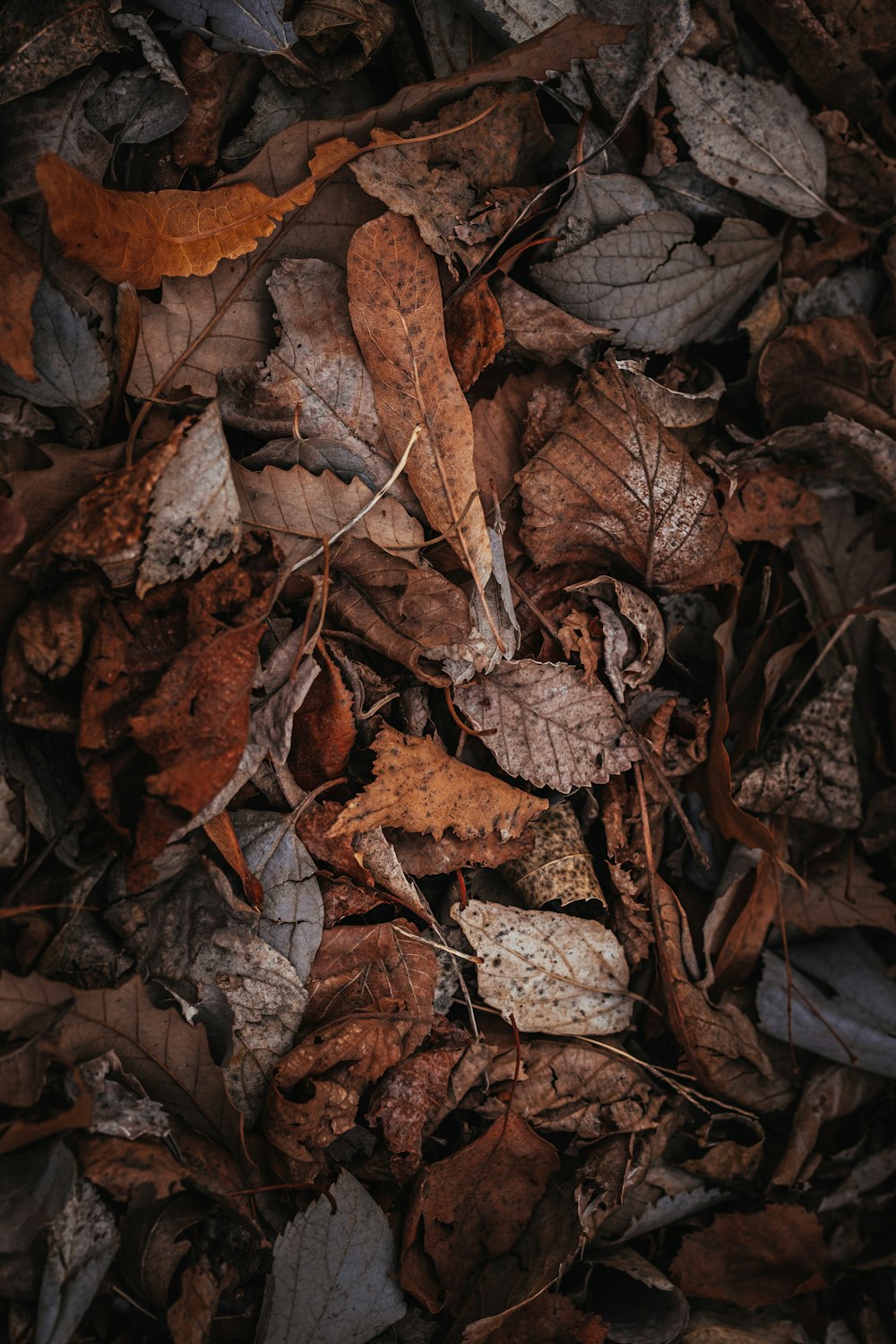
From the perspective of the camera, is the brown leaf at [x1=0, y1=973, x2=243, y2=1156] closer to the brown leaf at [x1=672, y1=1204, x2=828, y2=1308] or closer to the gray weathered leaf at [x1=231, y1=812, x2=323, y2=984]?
the gray weathered leaf at [x1=231, y1=812, x2=323, y2=984]

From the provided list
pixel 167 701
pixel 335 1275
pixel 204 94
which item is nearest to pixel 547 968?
pixel 335 1275

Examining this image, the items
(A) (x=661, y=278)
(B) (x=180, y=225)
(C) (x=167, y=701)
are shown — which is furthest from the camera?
(A) (x=661, y=278)

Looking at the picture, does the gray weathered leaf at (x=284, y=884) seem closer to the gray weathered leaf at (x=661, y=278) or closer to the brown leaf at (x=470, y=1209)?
the brown leaf at (x=470, y=1209)

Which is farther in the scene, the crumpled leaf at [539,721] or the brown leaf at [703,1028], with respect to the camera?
the brown leaf at [703,1028]

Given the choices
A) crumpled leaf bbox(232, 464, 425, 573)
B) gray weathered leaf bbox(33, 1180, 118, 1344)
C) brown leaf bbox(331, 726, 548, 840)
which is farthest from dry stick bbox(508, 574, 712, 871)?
gray weathered leaf bbox(33, 1180, 118, 1344)

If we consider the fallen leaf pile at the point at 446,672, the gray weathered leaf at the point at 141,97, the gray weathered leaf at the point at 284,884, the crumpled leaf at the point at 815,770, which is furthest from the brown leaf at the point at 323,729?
the gray weathered leaf at the point at 141,97

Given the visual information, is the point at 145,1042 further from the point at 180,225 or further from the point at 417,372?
the point at 180,225
